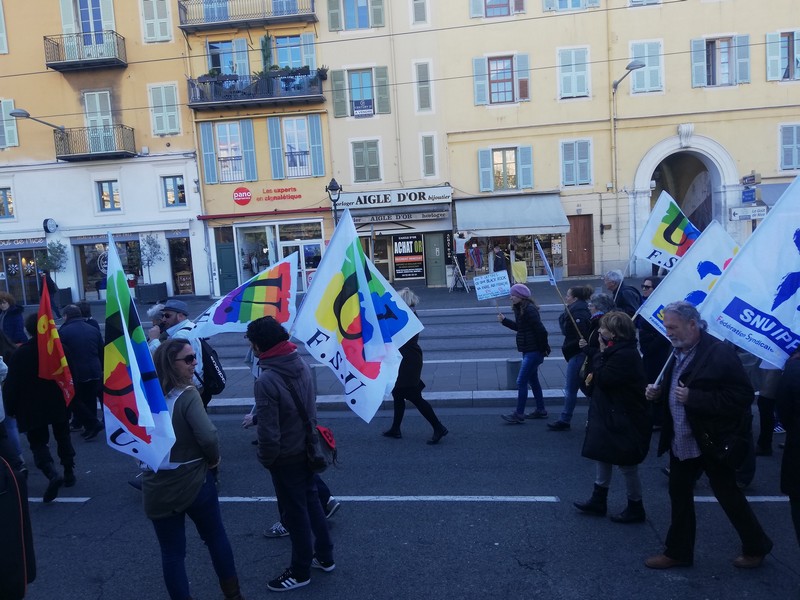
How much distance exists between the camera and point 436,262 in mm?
24422

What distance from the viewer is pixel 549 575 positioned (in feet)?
12.5

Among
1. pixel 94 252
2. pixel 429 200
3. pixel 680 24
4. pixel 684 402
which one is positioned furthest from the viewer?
pixel 94 252

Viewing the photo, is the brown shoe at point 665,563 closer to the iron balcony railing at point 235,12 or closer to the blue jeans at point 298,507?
the blue jeans at point 298,507

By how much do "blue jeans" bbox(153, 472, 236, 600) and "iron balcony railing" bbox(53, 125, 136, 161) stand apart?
78.4 ft

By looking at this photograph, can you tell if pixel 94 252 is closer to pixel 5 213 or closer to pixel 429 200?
pixel 5 213

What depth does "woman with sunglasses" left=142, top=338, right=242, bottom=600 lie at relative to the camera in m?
3.34

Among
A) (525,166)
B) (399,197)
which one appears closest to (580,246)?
(525,166)

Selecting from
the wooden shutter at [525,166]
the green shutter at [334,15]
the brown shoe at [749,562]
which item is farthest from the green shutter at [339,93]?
the brown shoe at [749,562]

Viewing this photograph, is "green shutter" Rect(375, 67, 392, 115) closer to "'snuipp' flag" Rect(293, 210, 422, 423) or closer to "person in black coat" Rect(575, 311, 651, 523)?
"'snuipp' flag" Rect(293, 210, 422, 423)

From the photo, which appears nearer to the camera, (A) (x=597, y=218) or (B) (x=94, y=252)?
(A) (x=597, y=218)

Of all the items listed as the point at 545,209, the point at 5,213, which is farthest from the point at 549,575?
the point at 5,213

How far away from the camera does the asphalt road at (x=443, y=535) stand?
372 centimetres

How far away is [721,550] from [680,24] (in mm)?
23572

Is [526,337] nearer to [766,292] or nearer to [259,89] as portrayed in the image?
[766,292]
